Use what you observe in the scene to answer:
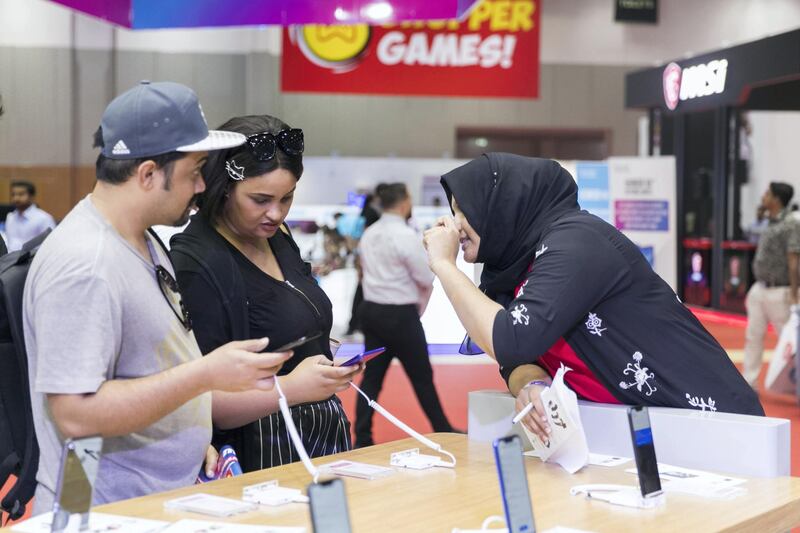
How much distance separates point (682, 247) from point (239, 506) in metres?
13.8

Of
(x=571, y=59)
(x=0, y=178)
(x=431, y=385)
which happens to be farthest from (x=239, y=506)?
(x=571, y=59)


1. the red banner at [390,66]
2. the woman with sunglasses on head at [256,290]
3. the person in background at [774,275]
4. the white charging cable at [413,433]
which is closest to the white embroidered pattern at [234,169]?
the woman with sunglasses on head at [256,290]

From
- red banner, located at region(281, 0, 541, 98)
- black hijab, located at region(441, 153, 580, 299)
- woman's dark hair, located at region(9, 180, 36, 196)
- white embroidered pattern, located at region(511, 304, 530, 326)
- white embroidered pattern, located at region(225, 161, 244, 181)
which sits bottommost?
white embroidered pattern, located at region(511, 304, 530, 326)

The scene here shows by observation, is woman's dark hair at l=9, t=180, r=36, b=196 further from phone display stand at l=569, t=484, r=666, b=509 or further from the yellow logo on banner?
phone display stand at l=569, t=484, r=666, b=509

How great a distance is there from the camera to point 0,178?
945 cm

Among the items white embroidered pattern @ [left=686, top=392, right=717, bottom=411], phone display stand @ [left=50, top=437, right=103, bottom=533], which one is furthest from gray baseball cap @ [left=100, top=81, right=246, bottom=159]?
white embroidered pattern @ [left=686, top=392, right=717, bottom=411]

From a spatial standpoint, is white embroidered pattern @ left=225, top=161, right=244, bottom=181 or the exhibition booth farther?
the exhibition booth

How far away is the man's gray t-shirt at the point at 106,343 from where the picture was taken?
1.73 meters

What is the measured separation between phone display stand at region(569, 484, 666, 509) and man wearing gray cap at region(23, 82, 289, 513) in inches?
24.2

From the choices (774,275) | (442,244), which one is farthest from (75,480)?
(774,275)

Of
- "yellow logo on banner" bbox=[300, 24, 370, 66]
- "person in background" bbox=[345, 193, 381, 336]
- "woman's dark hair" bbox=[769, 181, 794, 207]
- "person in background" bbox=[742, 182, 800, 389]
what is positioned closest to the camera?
"person in background" bbox=[742, 182, 800, 389]

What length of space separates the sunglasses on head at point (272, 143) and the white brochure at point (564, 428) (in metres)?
0.82

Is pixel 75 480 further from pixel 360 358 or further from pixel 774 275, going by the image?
pixel 774 275

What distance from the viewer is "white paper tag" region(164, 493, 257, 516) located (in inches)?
70.3
